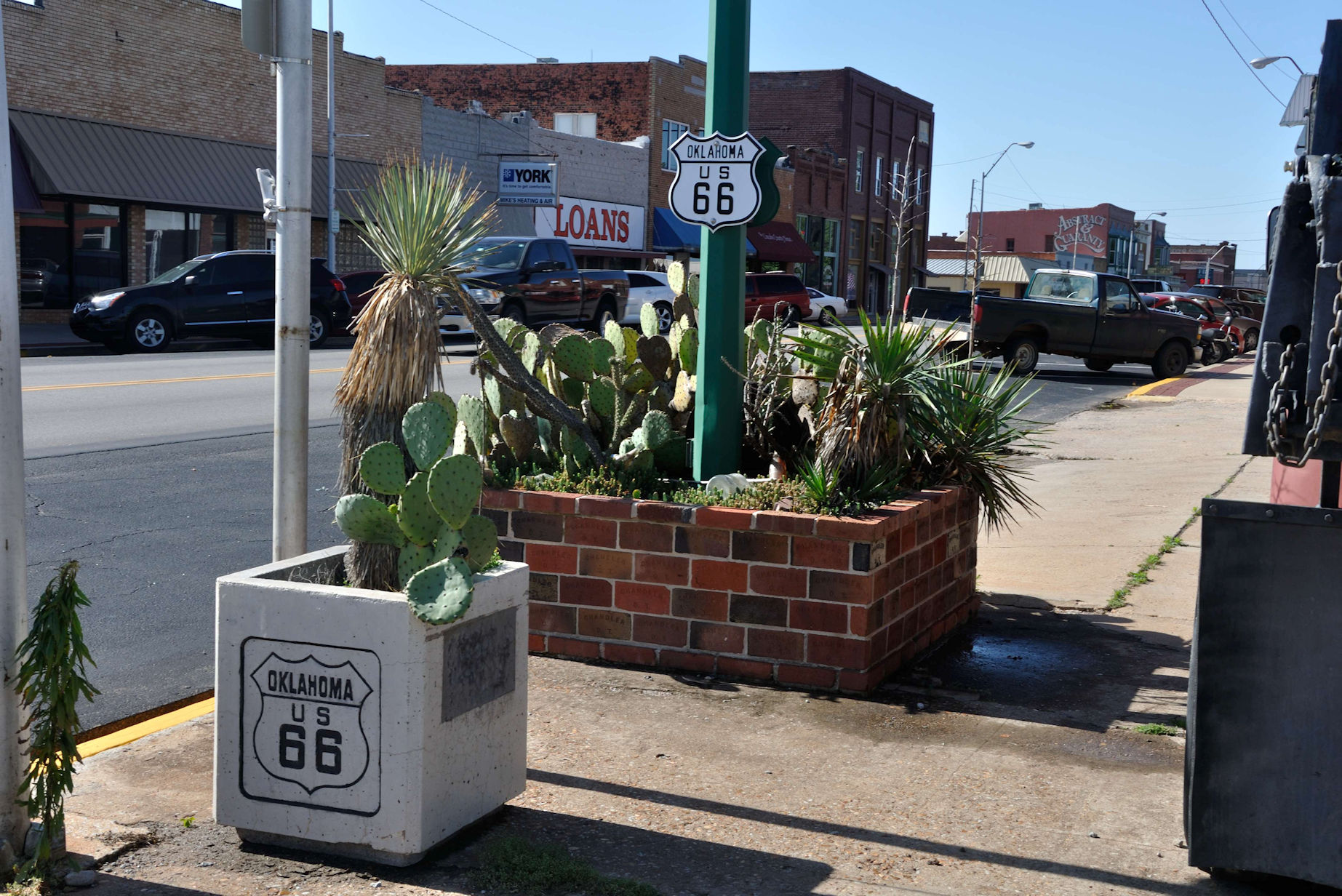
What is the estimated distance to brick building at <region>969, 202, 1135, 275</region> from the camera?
3967 inches

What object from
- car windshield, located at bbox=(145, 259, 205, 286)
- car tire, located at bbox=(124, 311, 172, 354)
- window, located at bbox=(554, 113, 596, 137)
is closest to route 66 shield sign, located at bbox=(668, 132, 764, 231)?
car tire, located at bbox=(124, 311, 172, 354)

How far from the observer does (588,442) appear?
5.85 meters

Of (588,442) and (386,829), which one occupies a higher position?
(588,442)

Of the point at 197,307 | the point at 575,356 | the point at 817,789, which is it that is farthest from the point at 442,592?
the point at 197,307

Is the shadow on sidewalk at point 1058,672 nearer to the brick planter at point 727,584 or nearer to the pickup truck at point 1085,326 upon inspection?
the brick planter at point 727,584

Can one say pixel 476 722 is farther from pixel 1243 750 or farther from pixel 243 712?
pixel 1243 750

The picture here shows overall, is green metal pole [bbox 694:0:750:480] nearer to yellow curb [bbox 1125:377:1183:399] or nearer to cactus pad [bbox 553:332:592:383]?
cactus pad [bbox 553:332:592:383]

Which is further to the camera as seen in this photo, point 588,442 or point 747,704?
point 588,442

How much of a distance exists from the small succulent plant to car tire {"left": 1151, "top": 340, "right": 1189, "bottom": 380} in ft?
77.4

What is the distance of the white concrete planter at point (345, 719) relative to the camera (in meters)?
3.51

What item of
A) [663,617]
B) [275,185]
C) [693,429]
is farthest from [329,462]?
[275,185]

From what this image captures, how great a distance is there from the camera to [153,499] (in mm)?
8922

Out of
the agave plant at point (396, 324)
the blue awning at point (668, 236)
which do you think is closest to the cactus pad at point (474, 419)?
the agave plant at point (396, 324)

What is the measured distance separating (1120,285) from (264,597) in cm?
2360
